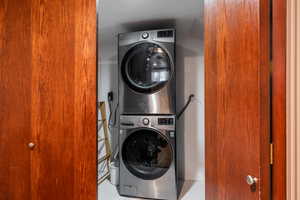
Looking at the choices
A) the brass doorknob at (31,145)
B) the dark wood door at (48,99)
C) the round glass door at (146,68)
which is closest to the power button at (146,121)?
the round glass door at (146,68)

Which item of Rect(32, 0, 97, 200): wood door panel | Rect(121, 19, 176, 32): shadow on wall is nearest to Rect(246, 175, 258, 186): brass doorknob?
Rect(32, 0, 97, 200): wood door panel

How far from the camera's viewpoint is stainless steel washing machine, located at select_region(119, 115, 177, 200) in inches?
84.0

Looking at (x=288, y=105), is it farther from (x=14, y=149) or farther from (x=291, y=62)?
(x=14, y=149)

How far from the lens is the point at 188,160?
2.79 meters

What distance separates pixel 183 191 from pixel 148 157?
651 mm

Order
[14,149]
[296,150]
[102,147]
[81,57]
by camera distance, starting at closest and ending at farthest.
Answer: [296,150]
[81,57]
[14,149]
[102,147]

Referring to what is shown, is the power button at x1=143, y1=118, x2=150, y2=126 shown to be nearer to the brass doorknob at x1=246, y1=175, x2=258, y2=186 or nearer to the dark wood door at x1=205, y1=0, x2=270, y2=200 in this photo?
the dark wood door at x1=205, y1=0, x2=270, y2=200

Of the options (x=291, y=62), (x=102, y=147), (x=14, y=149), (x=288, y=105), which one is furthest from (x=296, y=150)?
(x=102, y=147)

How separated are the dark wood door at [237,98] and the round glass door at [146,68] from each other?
1.00 metres

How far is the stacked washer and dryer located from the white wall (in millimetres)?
167

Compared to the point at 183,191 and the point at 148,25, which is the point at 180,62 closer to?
the point at 148,25

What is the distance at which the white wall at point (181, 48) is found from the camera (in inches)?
71.1

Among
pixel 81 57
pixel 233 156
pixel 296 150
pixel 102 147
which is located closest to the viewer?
pixel 296 150

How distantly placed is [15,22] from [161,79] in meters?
1.50
